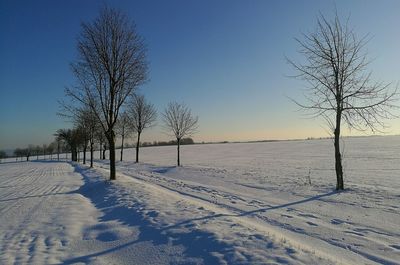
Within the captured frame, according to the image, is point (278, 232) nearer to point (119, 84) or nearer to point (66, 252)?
point (66, 252)

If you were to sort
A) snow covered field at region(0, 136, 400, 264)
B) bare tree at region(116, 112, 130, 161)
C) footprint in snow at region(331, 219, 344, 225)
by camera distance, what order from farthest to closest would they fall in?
bare tree at region(116, 112, 130, 161)
footprint in snow at region(331, 219, 344, 225)
snow covered field at region(0, 136, 400, 264)

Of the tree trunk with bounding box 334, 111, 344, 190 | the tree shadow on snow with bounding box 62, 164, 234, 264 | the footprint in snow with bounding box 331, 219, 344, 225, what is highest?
the tree trunk with bounding box 334, 111, 344, 190

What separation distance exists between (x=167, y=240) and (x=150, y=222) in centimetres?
175

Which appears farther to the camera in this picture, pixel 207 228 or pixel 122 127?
pixel 122 127

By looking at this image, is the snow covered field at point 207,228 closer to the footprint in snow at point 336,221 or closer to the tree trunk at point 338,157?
the footprint in snow at point 336,221

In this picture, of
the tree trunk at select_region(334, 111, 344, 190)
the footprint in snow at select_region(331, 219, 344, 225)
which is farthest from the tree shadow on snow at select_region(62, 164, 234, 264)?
the tree trunk at select_region(334, 111, 344, 190)

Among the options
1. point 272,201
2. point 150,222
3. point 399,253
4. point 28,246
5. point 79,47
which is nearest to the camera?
point 399,253

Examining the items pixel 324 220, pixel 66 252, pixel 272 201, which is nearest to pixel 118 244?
pixel 66 252

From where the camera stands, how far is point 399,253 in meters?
6.77

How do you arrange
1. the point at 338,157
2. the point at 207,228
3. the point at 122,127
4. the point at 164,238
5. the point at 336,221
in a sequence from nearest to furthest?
the point at 164,238
the point at 207,228
the point at 336,221
the point at 338,157
the point at 122,127

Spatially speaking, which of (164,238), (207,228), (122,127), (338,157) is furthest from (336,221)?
(122,127)

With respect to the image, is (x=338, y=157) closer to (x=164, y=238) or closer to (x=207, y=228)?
(x=207, y=228)

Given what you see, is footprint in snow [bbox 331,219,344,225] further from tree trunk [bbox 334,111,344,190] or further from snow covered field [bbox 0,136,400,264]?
tree trunk [bbox 334,111,344,190]

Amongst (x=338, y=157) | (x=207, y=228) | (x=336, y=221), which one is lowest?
(x=336, y=221)
